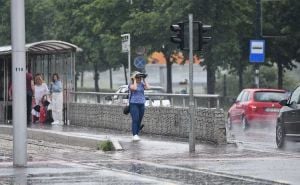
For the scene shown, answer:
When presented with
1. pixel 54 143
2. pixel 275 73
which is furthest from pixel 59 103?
pixel 275 73

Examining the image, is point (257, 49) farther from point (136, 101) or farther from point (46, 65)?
point (136, 101)

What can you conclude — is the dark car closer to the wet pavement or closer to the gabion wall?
the wet pavement

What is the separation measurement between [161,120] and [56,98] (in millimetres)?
5858

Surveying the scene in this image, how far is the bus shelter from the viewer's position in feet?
85.9

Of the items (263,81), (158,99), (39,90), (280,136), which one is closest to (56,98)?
(39,90)

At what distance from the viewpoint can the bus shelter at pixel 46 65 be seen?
2619 cm

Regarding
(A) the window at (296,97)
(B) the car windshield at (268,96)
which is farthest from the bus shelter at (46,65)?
(A) the window at (296,97)

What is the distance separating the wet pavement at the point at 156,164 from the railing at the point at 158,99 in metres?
1.09

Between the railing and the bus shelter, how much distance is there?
60 centimetres

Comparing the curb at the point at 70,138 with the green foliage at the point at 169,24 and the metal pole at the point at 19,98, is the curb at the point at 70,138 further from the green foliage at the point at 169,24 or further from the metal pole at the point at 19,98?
the green foliage at the point at 169,24

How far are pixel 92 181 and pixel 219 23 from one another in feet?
92.6

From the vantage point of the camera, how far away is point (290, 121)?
1897cm

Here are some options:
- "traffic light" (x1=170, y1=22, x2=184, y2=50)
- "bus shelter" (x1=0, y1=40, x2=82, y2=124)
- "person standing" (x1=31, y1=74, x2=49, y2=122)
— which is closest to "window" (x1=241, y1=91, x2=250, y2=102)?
"bus shelter" (x1=0, y1=40, x2=82, y2=124)

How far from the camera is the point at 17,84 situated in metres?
14.2
